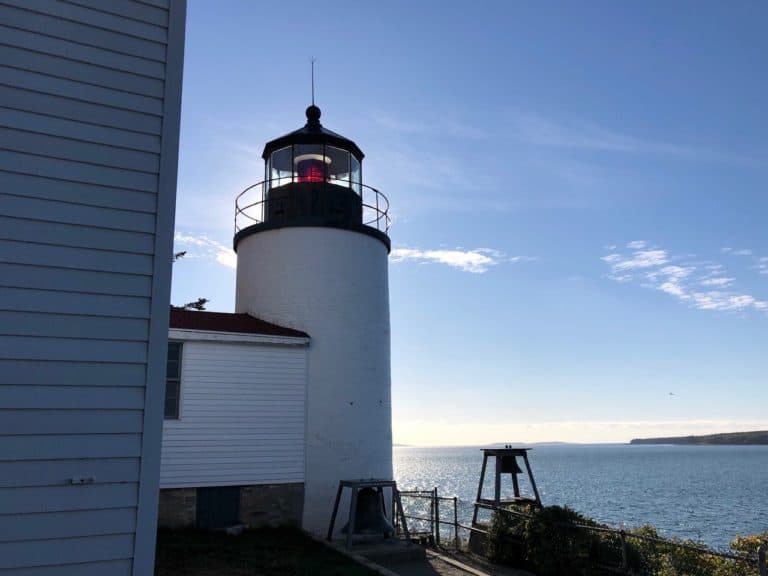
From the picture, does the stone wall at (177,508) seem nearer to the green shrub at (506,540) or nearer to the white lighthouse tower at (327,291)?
the white lighthouse tower at (327,291)

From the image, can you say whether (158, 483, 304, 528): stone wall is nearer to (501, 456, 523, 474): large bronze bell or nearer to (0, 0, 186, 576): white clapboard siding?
(501, 456, 523, 474): large bronze bell

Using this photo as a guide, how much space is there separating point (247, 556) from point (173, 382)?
13.2 feet

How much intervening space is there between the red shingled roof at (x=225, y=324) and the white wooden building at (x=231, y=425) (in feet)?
0.09

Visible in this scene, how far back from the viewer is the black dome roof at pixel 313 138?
56.9ft

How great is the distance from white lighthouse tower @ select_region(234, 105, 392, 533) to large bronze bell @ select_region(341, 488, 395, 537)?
1.28 m

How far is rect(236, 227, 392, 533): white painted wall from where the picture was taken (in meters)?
15.0

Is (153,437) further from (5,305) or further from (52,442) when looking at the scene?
(5,305)

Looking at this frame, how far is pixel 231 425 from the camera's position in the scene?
45.3ft

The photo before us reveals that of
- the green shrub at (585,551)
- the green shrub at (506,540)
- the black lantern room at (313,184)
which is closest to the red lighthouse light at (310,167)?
the black lantern room at (313,184)

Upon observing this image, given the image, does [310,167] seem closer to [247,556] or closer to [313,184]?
[313,184]

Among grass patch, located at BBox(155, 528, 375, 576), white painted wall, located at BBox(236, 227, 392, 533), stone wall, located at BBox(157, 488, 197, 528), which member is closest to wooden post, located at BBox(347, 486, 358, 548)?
grass patch, located at BBox(155, 528, 375, 576)

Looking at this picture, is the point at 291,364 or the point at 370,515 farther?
the point at 291,364

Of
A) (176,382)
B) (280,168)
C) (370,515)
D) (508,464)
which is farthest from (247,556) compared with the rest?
(280,168)

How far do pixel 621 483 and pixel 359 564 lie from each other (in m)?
73.9
